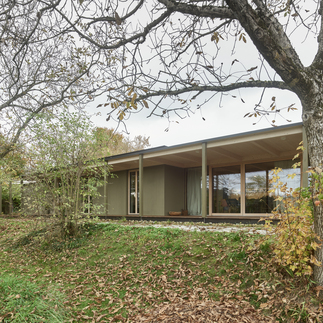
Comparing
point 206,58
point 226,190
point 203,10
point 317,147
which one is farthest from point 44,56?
point 226,190

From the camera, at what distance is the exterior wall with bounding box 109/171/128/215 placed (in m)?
13.9

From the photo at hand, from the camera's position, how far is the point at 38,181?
7164 mm

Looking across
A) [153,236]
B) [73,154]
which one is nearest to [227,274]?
[153,236]

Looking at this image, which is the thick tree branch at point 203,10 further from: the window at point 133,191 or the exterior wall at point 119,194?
the exterior wall at point 119,194

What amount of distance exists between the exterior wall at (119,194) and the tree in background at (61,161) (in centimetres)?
655

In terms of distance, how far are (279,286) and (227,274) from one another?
802 millimetres

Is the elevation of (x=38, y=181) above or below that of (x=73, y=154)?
below

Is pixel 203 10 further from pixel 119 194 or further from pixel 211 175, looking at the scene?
pixel 119 194

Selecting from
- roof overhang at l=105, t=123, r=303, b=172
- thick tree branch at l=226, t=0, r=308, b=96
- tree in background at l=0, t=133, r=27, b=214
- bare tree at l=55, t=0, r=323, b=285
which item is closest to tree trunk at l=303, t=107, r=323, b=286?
bare tree at l=55, t=0, r=323, b=285

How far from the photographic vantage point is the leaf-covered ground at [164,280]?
3.36m

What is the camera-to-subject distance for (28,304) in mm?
3607

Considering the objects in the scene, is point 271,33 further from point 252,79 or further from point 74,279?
point 74,279

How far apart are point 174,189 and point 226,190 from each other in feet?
8.21

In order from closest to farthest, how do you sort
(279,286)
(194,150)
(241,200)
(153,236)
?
(279,286) → (153,236) → (194,150) → (241,200)
